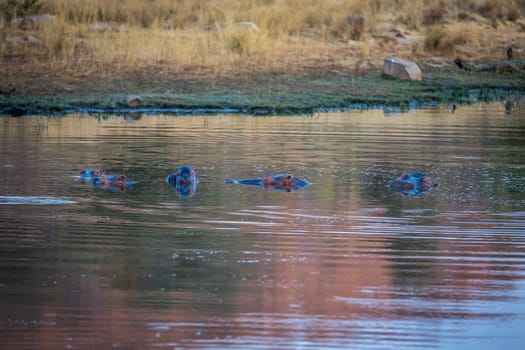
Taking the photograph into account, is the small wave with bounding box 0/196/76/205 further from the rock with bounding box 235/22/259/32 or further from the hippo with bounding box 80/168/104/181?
the rock with bounding box 235/22/259/32

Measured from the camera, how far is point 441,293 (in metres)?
8.03

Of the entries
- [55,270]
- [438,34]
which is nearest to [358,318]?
[55,270]

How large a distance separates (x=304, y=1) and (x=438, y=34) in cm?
625

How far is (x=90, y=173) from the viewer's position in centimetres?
1343

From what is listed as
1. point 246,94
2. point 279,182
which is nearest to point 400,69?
point 246,94

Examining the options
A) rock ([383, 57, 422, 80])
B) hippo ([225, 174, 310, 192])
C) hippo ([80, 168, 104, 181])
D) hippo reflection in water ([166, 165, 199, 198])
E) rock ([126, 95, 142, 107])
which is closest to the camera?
hippo reflection in water ([166, 165, 199, 198])

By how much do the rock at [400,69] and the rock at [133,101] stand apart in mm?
7233

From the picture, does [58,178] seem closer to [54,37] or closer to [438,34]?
[54,37]

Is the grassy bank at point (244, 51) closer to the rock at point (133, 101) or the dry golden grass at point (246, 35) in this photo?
the dry golden grass at point (246, 35)

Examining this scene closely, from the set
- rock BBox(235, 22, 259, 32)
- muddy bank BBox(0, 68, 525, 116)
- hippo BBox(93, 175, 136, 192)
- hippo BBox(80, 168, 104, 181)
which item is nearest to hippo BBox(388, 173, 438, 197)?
hippo BBox(93, 175, 136, 192)

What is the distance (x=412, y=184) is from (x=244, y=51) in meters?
15.7

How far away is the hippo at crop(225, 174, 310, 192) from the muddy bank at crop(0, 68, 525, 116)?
31.8 feet

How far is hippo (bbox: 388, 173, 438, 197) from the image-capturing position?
1298 centimetres

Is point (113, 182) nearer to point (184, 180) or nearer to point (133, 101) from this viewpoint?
point (184, 180)
